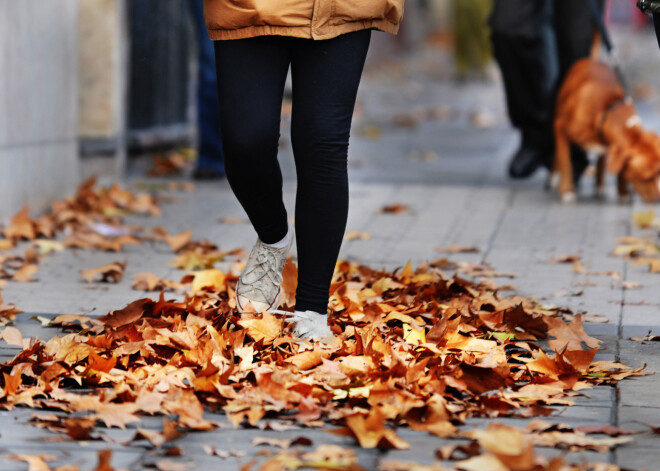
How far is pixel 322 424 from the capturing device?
2852 millimetres

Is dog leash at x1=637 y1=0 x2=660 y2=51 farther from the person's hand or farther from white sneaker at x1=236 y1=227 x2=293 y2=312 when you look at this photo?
white sneaker at x1=236 y1=227 x2=293 y2=312

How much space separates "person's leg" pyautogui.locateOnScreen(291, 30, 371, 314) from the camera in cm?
334

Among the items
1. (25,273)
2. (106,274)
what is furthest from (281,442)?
(25,273)

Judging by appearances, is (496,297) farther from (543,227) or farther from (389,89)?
(389,89)

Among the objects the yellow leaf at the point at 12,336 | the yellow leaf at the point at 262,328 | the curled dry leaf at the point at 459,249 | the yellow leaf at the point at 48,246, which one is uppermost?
the yellow leaf at the point at 262,328

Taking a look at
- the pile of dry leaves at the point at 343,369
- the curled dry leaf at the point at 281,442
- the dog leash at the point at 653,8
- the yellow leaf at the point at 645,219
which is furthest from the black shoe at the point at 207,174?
the curled dry leaf at the point at 281,442

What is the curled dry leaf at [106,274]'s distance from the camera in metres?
4.63

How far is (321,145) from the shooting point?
132 inches

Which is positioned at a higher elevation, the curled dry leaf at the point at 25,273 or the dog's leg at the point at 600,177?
the dog's leg at the point at 600,177

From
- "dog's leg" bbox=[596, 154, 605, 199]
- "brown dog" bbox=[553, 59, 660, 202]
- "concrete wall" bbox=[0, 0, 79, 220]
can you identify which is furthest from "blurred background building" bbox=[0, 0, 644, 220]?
"dog's leg" bbox=[596, 154, 605, 199]

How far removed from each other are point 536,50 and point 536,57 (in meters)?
0.05

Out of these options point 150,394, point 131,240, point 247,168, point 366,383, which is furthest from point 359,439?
point 131,240

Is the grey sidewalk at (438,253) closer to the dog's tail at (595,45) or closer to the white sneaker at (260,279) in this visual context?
the white sneaker at (260,279)

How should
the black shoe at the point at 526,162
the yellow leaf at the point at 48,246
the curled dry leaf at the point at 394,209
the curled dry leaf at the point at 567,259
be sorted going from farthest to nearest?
the black shoe at the point at 526,162
the curled dry leaf at the point at 394,209
the yellow leaf at the point at 48,246
the curled dry leaf at the point at 567,259
